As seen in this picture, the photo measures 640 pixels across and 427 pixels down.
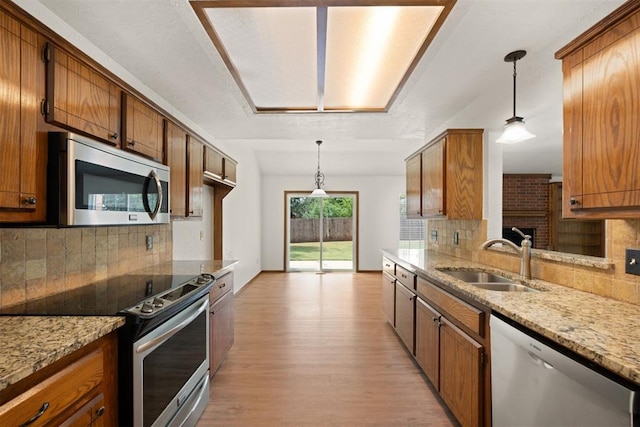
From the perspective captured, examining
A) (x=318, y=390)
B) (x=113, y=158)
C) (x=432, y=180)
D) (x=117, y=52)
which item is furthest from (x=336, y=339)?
(x=117, y=52)

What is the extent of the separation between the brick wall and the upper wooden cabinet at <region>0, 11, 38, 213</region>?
5570 mm

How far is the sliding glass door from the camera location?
7480 millimetres

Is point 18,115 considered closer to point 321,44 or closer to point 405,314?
point 321,44

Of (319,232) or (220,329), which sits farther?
(319,232)

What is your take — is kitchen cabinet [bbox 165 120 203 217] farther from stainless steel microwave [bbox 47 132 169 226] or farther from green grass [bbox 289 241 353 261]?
green grass [bbox 289 241 353 261]

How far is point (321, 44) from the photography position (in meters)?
1.91

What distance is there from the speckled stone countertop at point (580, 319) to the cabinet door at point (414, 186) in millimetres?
1807

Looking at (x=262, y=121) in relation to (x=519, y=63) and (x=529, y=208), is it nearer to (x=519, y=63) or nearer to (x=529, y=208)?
(x=519, y=63)

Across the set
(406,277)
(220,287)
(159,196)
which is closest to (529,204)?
(406,277)

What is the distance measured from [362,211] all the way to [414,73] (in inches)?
211

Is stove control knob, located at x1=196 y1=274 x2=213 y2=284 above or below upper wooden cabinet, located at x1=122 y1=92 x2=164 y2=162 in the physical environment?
below

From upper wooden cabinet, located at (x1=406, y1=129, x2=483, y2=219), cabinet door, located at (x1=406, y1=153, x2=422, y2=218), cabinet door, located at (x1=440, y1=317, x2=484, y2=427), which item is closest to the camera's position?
cabinet door, located at (x1=440, y1=317, x2=484, y2=427)

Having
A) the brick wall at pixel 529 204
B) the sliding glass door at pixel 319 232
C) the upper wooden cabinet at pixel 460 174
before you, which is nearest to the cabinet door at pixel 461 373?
the upper wooden cabinet at pixel 460 174

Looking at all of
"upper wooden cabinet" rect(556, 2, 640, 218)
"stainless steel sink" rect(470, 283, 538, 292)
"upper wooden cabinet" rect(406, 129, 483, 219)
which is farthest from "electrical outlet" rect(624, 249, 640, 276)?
"upper wooden cabinet" rect(406, 129, 483, 219)
